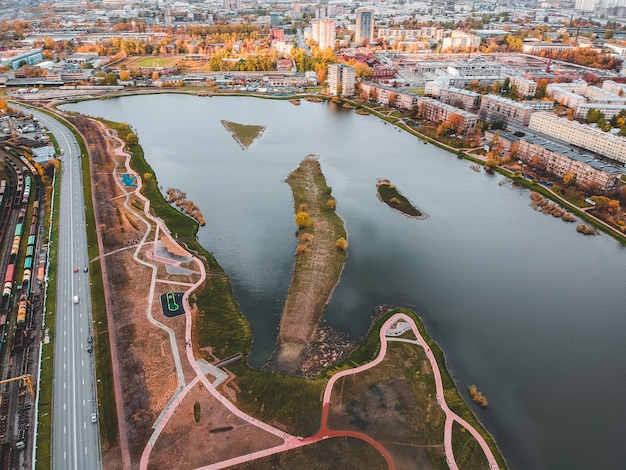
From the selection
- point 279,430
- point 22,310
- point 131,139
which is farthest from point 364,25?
point 279,430

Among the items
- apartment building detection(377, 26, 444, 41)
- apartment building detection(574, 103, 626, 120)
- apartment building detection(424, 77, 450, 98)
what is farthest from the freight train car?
apartment building detection(377, 26, 444, 41)

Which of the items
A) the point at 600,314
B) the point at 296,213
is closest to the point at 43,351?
the point at 296,213

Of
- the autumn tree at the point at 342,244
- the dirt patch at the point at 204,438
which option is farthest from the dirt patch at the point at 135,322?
the autumn tree at the point at 342,244

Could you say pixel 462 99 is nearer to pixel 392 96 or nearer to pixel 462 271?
pixel 392 96

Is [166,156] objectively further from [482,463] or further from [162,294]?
[482,463]

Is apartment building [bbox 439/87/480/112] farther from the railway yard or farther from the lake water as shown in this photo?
the railway yard

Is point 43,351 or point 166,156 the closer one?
point 43,351
